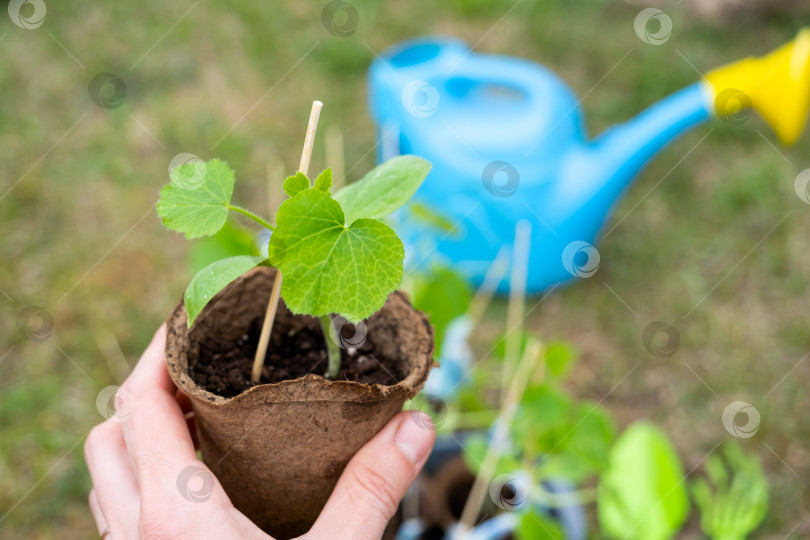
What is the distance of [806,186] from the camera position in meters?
1.71

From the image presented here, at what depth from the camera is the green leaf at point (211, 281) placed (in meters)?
0.48

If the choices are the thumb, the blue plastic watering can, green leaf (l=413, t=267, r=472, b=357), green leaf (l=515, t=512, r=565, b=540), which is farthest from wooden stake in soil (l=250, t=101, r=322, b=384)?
the blue plastic watering can

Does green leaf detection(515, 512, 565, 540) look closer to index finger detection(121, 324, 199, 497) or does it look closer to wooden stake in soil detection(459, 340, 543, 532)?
wooden stake in soil detection(459, 340, 543, 532)

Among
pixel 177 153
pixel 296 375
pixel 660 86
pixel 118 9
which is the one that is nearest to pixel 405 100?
pixel 177 153

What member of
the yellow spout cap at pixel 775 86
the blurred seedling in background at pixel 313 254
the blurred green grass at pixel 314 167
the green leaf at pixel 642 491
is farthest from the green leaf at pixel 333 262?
the yellow spout cap at pixel 775 86

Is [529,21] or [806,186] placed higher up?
[529,21]

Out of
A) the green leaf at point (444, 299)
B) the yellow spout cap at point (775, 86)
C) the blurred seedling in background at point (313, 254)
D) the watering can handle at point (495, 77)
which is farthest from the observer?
the watering can handle at point (495, 77)

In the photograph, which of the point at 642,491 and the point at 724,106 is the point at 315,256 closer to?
the point at 642,491

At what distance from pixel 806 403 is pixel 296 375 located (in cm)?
114

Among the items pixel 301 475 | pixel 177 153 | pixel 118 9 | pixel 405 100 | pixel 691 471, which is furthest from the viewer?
pixel 118 9

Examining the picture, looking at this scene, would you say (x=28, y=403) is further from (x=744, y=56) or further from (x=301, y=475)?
(x=744, y=56)

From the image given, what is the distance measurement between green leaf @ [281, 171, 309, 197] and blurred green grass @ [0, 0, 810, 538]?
943 millimetres

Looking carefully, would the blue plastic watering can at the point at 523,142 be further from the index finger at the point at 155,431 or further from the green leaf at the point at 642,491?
the index finger at the point at 155,431

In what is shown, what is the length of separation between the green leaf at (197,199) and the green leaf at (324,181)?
2.7 inches
